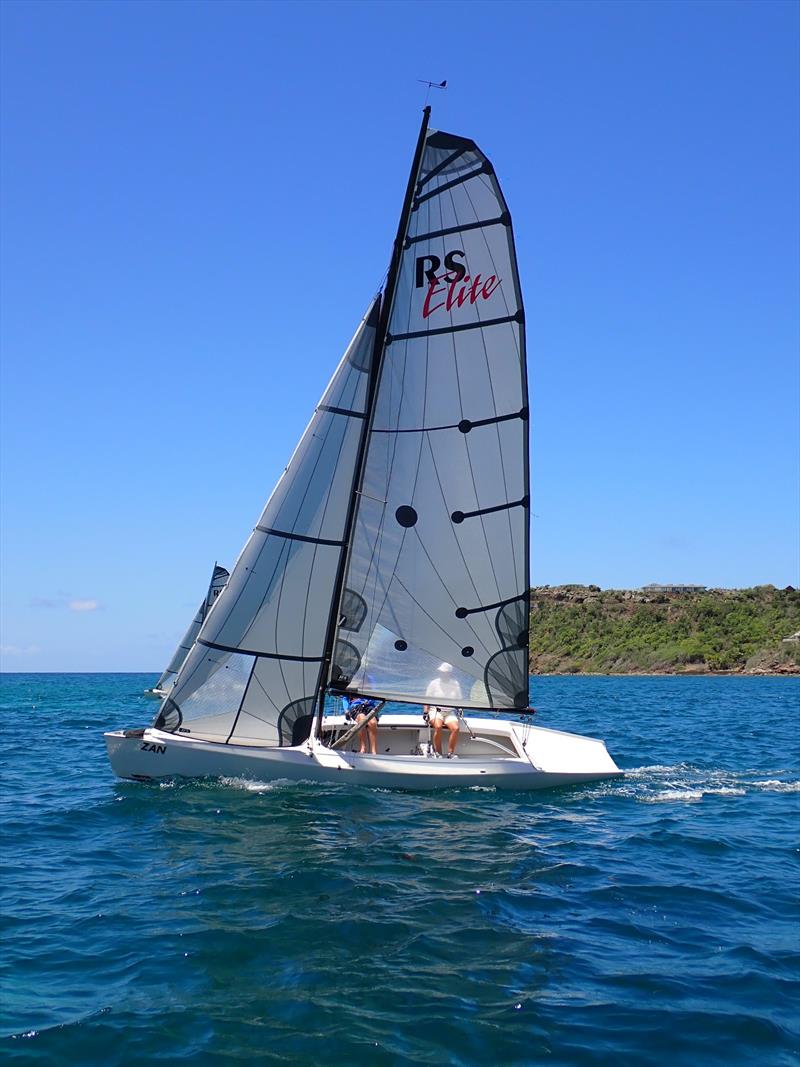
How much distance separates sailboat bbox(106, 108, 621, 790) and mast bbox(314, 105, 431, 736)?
0.11 feet

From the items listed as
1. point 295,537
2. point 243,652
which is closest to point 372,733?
point 243,652

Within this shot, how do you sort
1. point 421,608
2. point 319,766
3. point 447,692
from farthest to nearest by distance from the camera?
1. point 447,692
2. point 421,608
3. point 319,766

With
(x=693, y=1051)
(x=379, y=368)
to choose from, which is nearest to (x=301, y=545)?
(x=379, y=368)

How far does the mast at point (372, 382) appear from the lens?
18062mm

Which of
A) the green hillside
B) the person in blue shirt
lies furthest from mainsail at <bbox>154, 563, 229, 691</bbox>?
the green hillside

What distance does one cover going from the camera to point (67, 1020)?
7465 mm

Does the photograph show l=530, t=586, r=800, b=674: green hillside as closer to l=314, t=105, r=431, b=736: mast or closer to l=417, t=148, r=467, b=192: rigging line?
l=314, t=105, r=431, b=736: mast

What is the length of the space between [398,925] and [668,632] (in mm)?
90138

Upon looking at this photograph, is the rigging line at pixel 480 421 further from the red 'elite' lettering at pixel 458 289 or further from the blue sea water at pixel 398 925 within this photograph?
the blue sea water at pixel 398 925

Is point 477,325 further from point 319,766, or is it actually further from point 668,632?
point 668,632

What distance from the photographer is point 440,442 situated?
18.2m

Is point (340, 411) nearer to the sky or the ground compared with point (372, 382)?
nearer to the ground

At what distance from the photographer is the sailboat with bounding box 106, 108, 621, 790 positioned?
1755 centimetres

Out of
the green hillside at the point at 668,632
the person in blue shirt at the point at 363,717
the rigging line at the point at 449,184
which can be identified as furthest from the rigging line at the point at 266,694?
the green hillside at the point at 668,632
